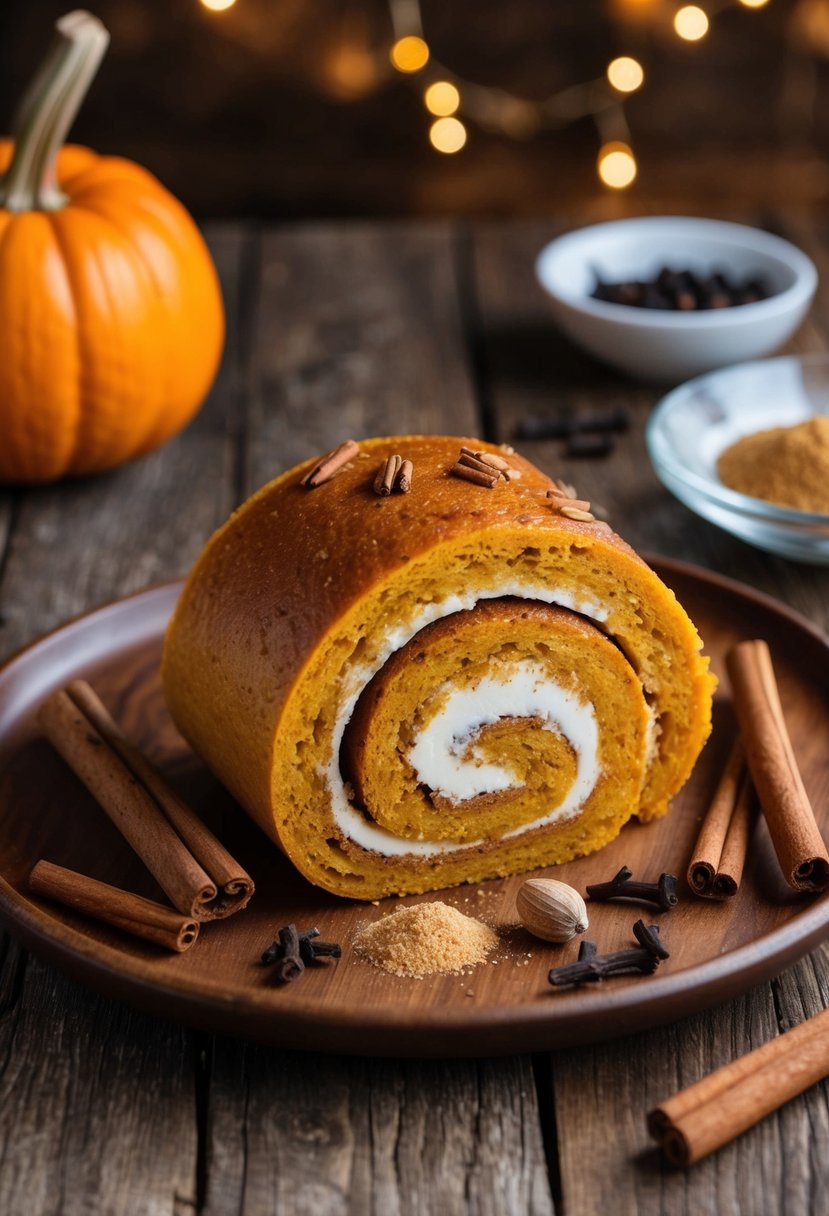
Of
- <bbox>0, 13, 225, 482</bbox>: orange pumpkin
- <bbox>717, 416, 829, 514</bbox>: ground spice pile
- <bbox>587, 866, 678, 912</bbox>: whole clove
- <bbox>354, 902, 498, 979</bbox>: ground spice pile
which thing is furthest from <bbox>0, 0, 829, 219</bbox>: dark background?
<bbox>354, 902, 498, 979</bbox>: ground spice pile

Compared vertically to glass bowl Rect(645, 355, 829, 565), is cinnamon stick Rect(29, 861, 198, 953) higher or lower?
higher

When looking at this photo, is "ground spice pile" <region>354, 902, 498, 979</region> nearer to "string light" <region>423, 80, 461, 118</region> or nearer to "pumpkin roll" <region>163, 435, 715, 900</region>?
"pumpkin roll" <region>163, 435, 715, 900</region>

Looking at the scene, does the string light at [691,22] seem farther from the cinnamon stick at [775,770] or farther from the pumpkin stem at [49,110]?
the cinnamon stick at [775,770]

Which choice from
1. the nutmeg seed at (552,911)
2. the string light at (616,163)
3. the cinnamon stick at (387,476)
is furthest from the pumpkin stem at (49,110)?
the string light at (616,163)

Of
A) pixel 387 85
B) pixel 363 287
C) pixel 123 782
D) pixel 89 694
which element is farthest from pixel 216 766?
pixel 387 85

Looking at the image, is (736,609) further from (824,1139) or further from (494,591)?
(824,1139)

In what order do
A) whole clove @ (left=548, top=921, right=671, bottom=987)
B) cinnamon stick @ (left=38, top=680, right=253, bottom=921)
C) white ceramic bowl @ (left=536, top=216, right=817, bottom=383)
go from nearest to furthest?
whole clove @ (left=548, top=921, right=671, bottom=987)
cinnamon stick @ (left=38, top=680, right=253, bottom=921)
white ceramic bowl @ (left=536, top=216, right=817, bottom=383)

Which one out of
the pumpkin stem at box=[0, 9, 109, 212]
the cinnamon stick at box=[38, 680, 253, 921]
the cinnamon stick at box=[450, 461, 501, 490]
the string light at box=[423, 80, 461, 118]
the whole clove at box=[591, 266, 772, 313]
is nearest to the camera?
the cinnamon stick at box=[38, 680, 253, 921]

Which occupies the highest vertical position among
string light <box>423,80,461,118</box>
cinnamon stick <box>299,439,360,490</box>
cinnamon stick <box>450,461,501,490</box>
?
cinnamon stick <box>299,439,360,490</box>
